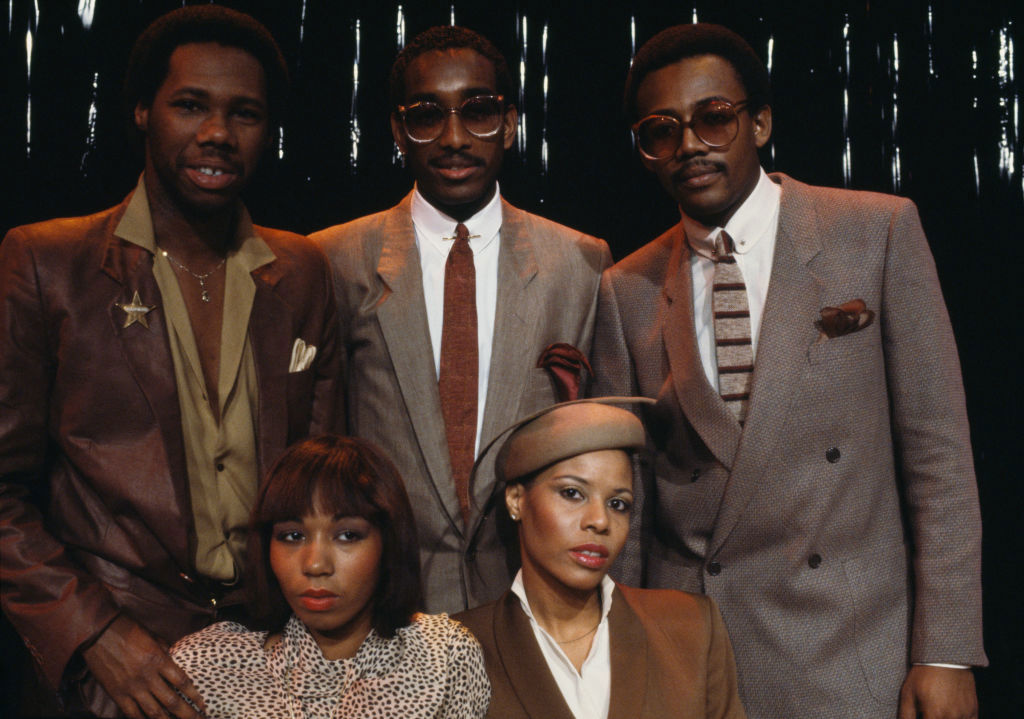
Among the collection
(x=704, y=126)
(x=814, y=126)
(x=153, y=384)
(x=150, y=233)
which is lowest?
(x=153, y=384)

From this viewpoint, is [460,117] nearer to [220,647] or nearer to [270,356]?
[270,356]

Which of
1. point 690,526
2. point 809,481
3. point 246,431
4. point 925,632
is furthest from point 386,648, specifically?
point 925,632

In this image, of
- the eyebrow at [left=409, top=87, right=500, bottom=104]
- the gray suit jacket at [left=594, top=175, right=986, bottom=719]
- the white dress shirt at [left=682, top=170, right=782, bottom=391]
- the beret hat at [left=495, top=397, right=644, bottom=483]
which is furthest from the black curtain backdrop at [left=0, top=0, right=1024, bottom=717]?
the beret hat at [left=495, top=397, right=644, bottom=483]

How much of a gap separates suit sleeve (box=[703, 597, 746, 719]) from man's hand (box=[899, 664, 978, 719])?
16.0 inches

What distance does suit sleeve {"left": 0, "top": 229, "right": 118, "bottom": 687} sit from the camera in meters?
2.32

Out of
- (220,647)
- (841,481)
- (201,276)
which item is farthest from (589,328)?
(220,647)

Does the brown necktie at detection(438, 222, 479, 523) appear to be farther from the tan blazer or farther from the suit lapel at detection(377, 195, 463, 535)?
the tan blazer

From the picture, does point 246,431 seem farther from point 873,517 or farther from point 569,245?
point 873,517

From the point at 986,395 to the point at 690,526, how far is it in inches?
69.8

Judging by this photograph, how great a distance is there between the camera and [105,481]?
248cm

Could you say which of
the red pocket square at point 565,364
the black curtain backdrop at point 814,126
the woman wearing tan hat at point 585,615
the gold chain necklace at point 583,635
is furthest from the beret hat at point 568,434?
the black curtain backdrop at point 814,126

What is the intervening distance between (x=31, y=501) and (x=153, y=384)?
15.3 inches

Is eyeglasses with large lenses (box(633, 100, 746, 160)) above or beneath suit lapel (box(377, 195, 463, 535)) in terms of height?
above

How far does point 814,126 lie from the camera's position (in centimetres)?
404
